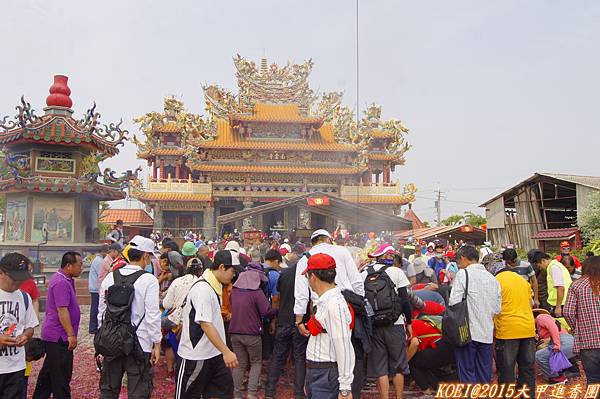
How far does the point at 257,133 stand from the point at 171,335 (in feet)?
95.7

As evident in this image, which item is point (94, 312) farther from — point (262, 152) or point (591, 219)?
point (262, 152)

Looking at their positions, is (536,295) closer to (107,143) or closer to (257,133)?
(107,143)

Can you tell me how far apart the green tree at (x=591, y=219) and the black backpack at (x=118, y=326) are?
53.4ft

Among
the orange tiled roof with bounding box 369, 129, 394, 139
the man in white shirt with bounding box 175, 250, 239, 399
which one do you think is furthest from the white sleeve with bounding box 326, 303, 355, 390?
the orange tiled roof with bounding box 369, 129, 394, 139

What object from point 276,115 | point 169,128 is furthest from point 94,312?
point 169,128

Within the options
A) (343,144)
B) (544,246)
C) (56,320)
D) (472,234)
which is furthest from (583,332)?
(343,144)

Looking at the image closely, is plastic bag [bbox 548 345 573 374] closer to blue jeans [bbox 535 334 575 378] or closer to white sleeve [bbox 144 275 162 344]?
blue jeans [bbox 535 334 575 378]

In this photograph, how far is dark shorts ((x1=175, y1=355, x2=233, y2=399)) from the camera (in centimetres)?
403

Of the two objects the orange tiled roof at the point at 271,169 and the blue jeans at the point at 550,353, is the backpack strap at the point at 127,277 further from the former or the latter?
the orange tiled roof at the point at 271,169

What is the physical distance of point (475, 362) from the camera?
16.0 ft

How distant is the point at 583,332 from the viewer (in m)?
4.26

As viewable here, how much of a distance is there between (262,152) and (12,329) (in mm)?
29983

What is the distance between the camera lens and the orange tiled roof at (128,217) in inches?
1507

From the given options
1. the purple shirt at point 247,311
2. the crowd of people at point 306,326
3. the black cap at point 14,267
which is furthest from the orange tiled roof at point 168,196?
the black cap at point 14,267
